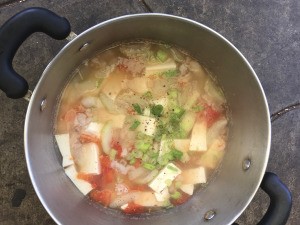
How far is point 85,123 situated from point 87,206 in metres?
0.25

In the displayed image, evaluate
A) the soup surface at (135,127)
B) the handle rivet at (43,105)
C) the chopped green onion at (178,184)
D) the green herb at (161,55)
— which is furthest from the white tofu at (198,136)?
the handle rivet at (43,105)

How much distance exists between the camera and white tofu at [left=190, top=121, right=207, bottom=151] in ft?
4.55

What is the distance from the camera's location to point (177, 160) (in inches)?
54.8

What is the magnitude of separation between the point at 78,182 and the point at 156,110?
31cm

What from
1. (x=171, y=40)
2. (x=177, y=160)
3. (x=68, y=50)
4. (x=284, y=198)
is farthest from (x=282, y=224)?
(x=68, y=50)

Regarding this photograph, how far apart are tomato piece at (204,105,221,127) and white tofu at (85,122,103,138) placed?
32 centimetres

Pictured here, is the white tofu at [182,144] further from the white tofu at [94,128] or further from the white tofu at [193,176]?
the white tofu at [94,128]

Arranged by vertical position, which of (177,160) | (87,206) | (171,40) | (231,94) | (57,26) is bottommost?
(87,206)

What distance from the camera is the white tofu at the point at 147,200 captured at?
139 centimetres

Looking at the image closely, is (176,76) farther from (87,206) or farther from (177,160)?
(87,206)

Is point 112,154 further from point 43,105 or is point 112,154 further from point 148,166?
point 43,105

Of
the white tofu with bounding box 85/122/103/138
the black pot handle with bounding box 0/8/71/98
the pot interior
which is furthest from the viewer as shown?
the white tofu with bounding box 85/122/103/138

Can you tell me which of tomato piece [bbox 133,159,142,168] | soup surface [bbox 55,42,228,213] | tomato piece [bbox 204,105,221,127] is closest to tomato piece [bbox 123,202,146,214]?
soup surface [bbox 55,42,228,213]

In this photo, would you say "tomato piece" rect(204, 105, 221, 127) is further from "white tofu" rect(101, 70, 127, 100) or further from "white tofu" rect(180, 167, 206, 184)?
"white tofu" rect(101, 70, 127, 100)
